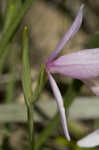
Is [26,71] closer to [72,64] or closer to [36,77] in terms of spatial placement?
[72,64]

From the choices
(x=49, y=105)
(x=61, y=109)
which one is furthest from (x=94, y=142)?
(x=49, y=105)

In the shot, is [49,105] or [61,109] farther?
[49,105]

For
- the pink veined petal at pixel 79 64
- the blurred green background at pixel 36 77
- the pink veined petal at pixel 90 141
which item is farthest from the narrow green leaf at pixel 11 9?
the pink veined petal at pixel 90 141

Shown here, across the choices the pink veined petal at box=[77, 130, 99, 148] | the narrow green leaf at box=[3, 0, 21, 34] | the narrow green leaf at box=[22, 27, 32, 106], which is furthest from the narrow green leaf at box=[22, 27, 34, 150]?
the narrow green leaf at box=[3, 0, 21, 34]

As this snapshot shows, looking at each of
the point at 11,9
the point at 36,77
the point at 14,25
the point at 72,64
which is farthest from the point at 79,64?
the point at 36,77

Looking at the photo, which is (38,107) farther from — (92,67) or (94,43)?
(92,67)

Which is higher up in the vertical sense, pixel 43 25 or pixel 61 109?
pixel 61 109

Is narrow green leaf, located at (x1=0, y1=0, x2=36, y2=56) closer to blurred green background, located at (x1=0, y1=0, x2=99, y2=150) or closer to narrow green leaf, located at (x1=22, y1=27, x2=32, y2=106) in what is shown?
blurred green background, located at (x1=0, y1=0, x2=99, y2=150)
